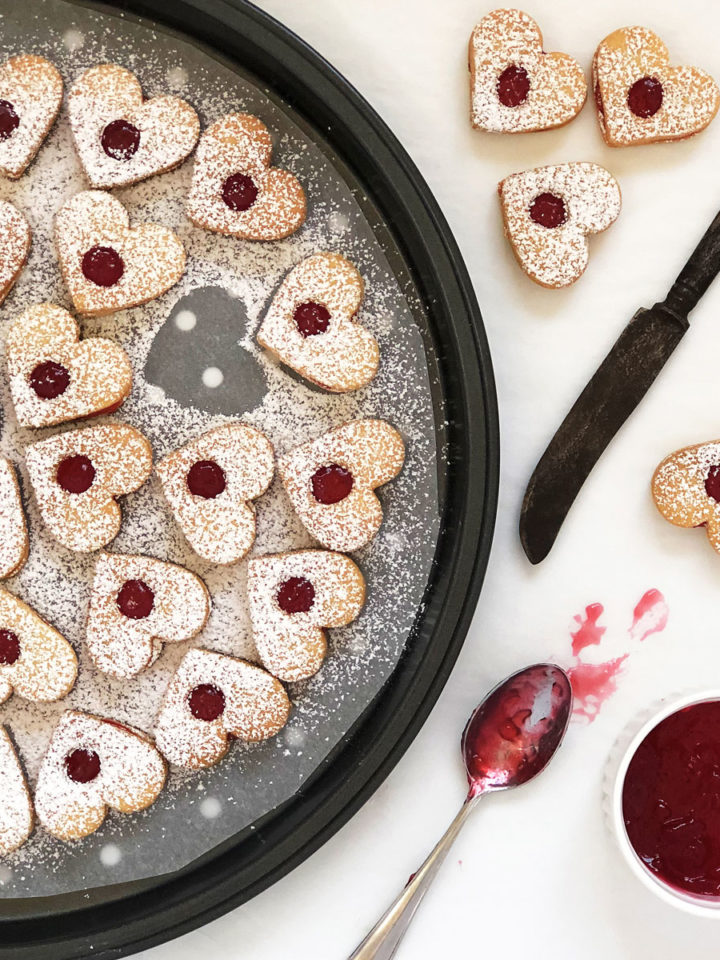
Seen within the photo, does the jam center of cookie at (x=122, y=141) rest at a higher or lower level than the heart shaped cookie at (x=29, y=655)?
higher

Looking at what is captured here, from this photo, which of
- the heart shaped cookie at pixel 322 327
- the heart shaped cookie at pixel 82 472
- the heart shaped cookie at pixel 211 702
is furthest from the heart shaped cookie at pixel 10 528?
the heart shaped cookie at pixel 322 327

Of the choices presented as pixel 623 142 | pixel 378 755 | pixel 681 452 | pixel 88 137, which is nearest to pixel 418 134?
pixel 623 142

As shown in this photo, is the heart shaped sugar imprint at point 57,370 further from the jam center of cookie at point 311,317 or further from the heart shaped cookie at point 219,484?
the jam center of cookie at point 311,317

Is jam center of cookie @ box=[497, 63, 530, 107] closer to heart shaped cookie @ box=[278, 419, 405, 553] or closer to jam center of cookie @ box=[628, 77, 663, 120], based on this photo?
jam center of cookie @ box=[628, 77, 663, 120]

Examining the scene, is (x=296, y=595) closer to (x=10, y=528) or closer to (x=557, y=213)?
(x=10, y=528)

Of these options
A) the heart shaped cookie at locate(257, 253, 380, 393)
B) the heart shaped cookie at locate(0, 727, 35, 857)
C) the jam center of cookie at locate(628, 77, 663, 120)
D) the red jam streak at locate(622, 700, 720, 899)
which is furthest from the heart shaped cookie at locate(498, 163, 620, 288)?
the heart shaped cookie at locate(0, 727, 35, 857)
